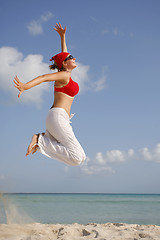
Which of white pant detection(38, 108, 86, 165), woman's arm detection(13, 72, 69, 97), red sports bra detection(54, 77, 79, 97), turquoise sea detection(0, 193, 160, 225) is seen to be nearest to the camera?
woman's arm detection(13, 72, 69, 97)

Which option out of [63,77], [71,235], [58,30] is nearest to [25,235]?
[71,235]

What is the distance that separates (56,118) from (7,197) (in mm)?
3166

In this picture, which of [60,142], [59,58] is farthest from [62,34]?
[60,142]

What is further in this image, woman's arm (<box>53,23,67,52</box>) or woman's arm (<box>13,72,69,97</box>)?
woman's arm (<box>53,23,67,52</box>)

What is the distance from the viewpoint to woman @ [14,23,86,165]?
3.97 metres

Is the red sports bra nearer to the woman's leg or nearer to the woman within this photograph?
the woman

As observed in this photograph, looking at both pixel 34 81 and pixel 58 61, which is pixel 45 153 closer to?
pixel 34 81

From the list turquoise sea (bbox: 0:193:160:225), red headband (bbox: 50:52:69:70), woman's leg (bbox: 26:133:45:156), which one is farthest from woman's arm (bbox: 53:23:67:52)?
turquoise sea (bbox: 0:193:160:225)

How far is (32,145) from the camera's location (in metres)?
4.00

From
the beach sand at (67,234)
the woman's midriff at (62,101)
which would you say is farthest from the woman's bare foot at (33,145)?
the beach sand at (67,234)

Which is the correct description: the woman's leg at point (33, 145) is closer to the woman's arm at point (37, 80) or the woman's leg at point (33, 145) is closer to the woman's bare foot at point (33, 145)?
the woman's bare foot at point (33, 145)

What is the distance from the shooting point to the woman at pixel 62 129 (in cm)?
397

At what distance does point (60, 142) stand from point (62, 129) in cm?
23

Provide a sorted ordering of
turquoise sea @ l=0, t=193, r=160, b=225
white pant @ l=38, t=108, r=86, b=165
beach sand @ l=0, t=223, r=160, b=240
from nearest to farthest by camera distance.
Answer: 1. white pant @ l=38, t=108, r=86, b=165
2. beach sand @ l=0, t=223, r=160, b=240
3. turquoise sea @ l=0, t=193, r=160, b=225
